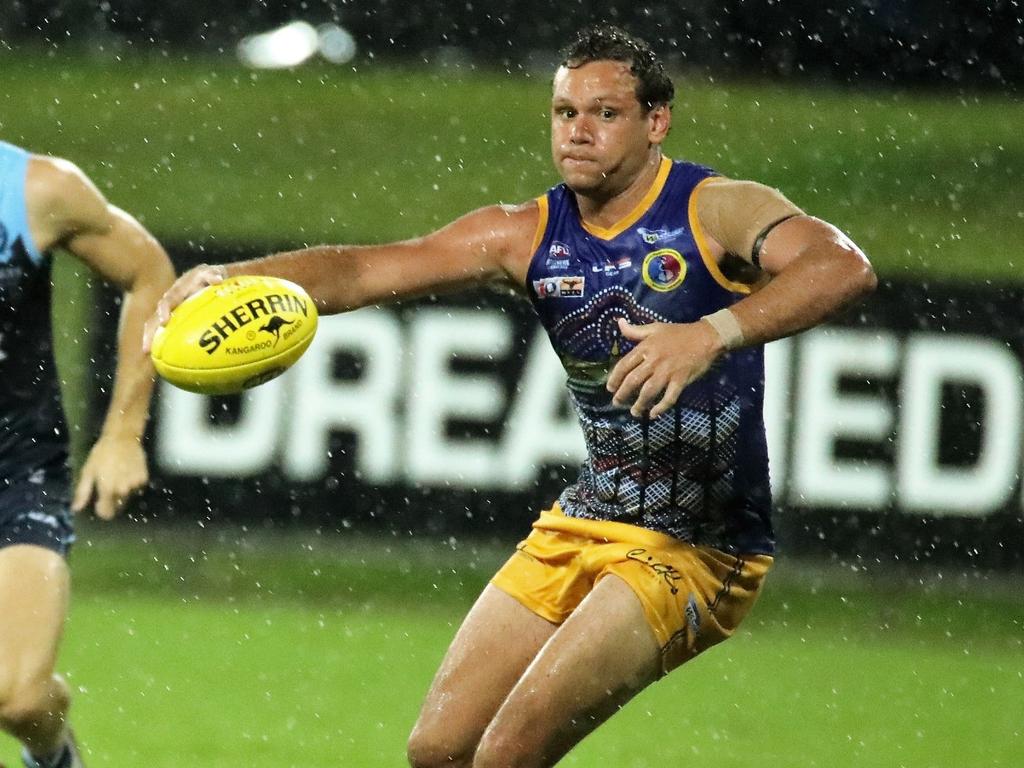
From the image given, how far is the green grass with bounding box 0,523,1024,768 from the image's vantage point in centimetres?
625

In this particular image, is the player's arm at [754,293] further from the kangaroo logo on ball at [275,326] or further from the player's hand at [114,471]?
the player's hand at [114,471]

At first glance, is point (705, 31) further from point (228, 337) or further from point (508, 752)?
point (508, 752)

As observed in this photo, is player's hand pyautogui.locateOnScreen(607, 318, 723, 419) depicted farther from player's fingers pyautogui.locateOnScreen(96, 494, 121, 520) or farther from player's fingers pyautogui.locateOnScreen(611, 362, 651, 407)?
player's fingers pyautogui.locateOnScreen(96, 494, 121, 520)

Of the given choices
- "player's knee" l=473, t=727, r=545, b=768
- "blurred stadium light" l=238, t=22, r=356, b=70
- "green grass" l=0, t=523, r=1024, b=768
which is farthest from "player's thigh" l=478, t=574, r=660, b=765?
"blurred stadium light" l=238, t=22, r=356, b=70

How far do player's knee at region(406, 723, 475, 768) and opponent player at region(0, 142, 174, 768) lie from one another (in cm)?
98

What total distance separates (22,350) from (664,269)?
1.82m

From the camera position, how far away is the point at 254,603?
8.71 meters

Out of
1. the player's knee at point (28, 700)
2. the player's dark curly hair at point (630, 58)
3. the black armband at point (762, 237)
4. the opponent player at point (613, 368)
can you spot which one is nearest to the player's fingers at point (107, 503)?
the player's knee at point (28, 700)

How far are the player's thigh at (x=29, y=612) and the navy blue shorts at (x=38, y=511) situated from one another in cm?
4

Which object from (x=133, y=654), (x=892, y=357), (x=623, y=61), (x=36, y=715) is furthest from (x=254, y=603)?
(x=623, y=61)

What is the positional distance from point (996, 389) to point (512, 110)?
3.47m

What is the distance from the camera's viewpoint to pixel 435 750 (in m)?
4.30

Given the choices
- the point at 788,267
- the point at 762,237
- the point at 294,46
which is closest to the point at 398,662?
the point at 762,237

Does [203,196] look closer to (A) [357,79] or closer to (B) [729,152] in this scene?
(A) [357,79]
